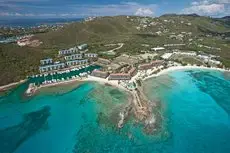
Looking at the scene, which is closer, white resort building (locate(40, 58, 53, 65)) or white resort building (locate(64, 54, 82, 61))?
white resort building (locate(40, 58, 53, 65))

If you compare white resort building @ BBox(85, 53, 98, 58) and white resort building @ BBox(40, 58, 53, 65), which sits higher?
white resort building @ BBox(85, 53, 98, 58)

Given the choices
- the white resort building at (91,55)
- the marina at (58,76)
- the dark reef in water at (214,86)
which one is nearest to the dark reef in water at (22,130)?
the marina at (58,76)

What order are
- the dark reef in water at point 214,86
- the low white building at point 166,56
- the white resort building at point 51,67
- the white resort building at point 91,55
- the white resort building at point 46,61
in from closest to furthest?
the dark reef in water at point 214,86 → the white resort building at point 51,67 → the white resort building at point 46,61 → the low white building at point 166,56 → the white resort building at point 91,55

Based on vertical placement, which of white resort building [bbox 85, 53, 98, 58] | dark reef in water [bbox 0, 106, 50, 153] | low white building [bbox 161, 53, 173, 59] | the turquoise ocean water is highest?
low white building [bbox 161, 53, 173, 59]

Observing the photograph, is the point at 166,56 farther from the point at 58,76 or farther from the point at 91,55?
the point at 58,76

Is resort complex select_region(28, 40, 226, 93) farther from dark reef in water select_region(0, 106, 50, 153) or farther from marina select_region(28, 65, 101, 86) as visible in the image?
dark reef in water select_region(0, 106, 50, 153)

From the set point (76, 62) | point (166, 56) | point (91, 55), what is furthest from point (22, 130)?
point (166, 56)

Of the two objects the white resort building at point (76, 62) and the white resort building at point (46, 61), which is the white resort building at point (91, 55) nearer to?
the white resort building at point (76, 62)

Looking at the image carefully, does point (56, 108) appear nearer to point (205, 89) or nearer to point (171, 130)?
point (171, 130)

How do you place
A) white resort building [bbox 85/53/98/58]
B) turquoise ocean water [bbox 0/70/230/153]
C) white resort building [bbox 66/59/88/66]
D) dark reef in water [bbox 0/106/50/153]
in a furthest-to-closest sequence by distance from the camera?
white resort building [bbox 85/53/98/58] < white resort building [bbox 66/59/88/66] < dark reef in water [bbox 0/106/50/153] < turquoise ocean water [bbox 0/70/230/153]

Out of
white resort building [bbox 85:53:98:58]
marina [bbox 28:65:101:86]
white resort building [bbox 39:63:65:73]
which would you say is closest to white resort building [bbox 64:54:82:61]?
white resort building [bbox 85:53:98:58]
